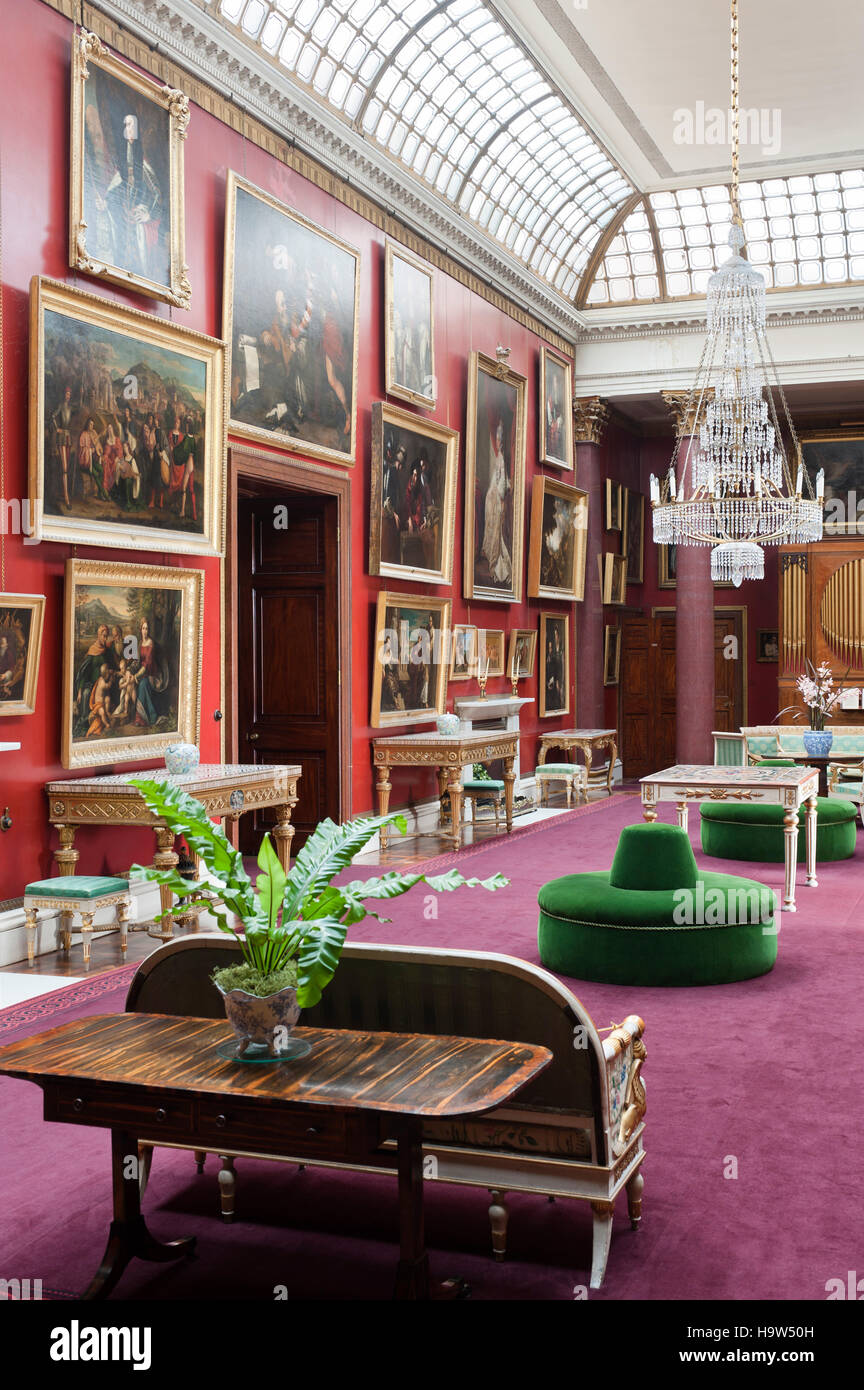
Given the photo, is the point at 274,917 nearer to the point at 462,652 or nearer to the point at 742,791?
the point at 742,791

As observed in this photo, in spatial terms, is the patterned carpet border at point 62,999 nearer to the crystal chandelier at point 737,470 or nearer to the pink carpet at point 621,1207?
the pink carpet at point 621,1207

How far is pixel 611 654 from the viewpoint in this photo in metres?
21.3

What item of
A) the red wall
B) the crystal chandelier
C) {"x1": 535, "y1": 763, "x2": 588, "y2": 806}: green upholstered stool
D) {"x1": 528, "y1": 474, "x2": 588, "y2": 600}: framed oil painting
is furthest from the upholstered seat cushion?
{"x1": 528, "y1": 474, "x2": 588, "y2": 600}: framed oil painting

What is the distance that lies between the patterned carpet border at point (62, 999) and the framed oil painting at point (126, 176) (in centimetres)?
459

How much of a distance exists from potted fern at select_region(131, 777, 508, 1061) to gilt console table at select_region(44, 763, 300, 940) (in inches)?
154

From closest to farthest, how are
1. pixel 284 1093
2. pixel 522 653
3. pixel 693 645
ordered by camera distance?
pixel 284 1093 → pixel 522 653 → pixel 693 645

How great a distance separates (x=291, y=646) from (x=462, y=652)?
10.1 feet

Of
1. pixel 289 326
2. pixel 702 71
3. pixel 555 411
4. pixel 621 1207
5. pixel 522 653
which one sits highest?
pixel 702 71

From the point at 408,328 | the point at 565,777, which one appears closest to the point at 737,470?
the point at 408,328

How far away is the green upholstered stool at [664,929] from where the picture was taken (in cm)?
742

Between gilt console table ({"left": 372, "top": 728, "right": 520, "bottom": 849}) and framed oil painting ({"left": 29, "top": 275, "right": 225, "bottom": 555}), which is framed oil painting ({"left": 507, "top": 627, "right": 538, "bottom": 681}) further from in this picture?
framed oil painting ({"left": 29, "top": 275, "right": 225, "bottom": 555})

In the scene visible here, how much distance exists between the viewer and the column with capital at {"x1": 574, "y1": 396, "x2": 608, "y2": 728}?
63.2 feet
